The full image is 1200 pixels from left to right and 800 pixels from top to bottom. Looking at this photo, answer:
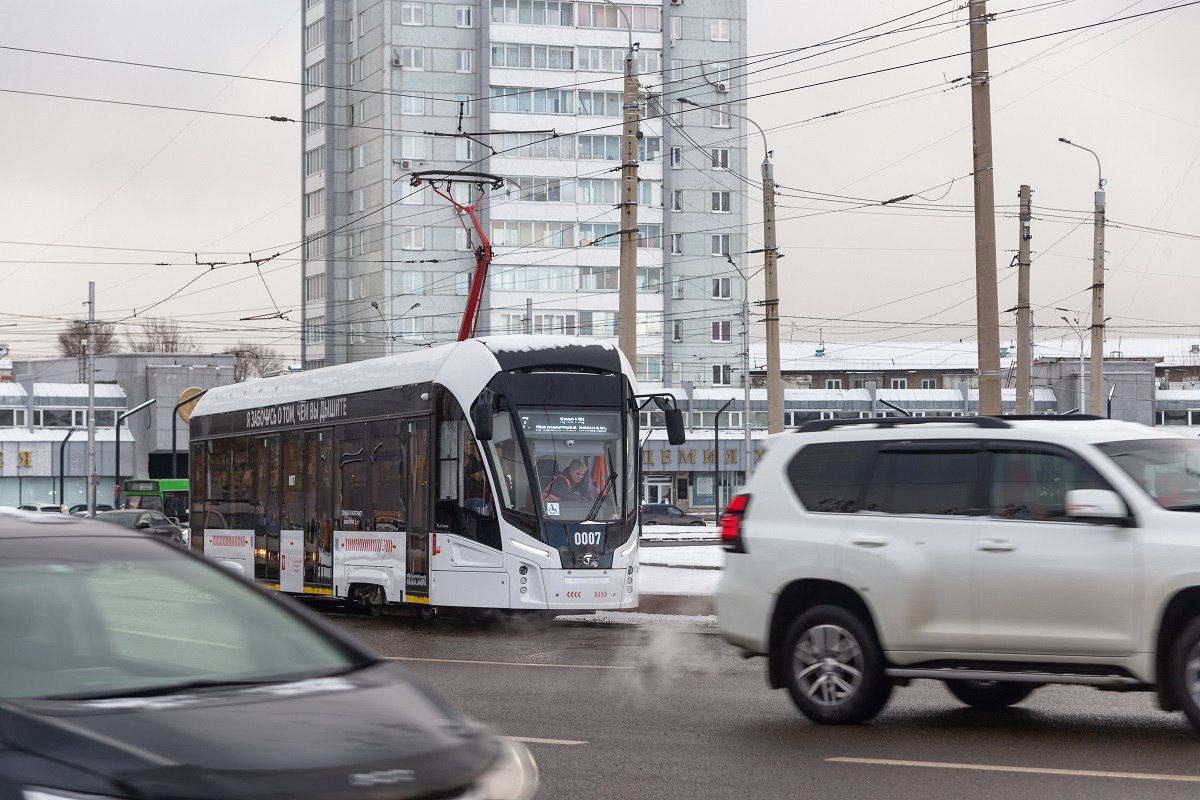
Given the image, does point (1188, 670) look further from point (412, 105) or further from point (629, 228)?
point (412, 105)

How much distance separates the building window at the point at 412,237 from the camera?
91750 millimetres

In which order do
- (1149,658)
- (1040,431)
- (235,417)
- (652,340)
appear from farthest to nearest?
(652,340) < (235,417) < (1040,431) < (1149,658)

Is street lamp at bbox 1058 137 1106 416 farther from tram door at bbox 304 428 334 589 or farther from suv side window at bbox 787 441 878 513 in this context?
suv side window at bbox 787 441 878 513

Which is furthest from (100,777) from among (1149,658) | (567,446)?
(567,446)

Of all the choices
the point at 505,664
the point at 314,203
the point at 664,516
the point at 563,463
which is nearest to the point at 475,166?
the point at 314,203

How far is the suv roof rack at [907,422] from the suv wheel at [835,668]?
123 centimetres

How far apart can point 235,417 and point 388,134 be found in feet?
225

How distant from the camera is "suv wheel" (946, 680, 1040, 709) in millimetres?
10320

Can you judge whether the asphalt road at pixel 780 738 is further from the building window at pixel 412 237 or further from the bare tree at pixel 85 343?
the bare tree at pixel 85 343

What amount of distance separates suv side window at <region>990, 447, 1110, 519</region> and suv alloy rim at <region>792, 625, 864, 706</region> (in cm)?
122

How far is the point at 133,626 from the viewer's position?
17.2 feet

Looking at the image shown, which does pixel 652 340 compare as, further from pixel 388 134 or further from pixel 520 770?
pixel 520 770

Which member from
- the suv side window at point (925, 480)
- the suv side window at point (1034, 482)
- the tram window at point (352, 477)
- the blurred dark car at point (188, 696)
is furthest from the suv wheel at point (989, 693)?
the tram window at point (352, 477)

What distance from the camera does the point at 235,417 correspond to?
23.9 metres
